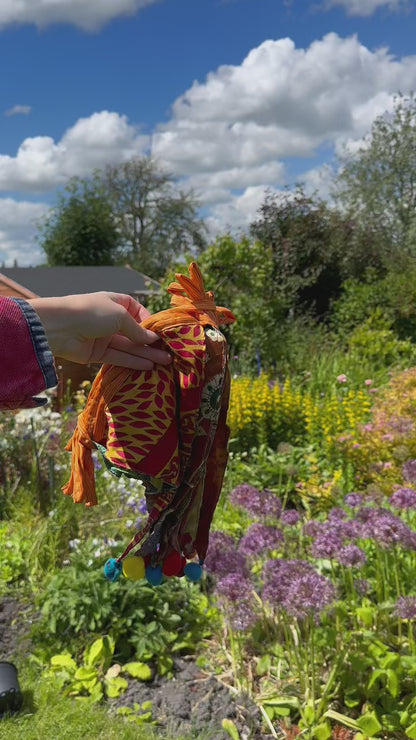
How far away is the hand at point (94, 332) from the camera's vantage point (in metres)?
0.90

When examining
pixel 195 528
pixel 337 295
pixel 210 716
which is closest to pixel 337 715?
pixel 210 716

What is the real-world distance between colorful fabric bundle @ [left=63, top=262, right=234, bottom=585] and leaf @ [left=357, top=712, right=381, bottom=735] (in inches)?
65.2

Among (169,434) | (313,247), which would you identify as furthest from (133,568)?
(313,247)

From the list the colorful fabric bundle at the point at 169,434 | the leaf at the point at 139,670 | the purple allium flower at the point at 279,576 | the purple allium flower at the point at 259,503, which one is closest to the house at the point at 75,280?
the purple allium flower at the point at 259,503

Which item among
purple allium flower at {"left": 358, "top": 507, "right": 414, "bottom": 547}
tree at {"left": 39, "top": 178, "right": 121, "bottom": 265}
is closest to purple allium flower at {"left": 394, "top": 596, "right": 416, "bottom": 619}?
purple allium flower at {"left": 358, "top": 507, "right": 414, "bottom": 547}

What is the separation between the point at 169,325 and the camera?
1017mm

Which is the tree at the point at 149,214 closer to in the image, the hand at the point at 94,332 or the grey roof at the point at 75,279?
the grey roof at the point at 75,279

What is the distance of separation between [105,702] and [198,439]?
2.21m

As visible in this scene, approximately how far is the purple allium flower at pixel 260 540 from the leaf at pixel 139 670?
781 mm

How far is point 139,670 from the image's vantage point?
2.81 m

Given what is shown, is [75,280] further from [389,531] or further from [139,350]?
[139,350]

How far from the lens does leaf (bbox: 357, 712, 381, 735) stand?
2279mm

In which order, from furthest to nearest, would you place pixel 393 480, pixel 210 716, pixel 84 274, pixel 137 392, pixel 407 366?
pixel 84 274 → pixel 407 366 → pixel 393 480 → pixel 210 716 → pixel 137 392

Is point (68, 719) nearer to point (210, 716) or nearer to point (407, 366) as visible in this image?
point (210, 716)
